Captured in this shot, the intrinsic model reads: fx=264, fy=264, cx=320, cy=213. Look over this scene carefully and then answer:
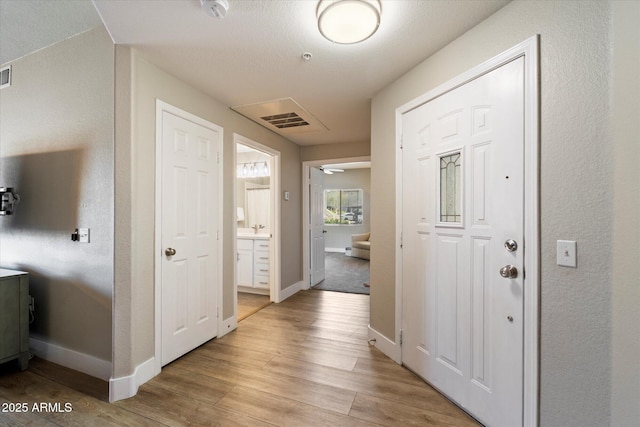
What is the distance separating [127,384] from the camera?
185cm

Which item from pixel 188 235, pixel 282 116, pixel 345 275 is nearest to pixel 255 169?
pixel 282 116

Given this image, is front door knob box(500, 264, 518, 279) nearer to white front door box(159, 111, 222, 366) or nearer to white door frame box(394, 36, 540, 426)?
white door frame box(394, 36, 540, 426)

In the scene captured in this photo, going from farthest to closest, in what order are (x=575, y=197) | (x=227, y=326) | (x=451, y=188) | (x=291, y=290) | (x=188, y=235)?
(x=291, y=290)
(x=227, y=326)
(x=188, y=235)
(x=451, y=188)
(x=575, y=197)

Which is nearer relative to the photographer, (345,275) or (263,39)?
(263,39)

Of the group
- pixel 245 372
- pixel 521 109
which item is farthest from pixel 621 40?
pixel 245 372

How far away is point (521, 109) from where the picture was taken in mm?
1394

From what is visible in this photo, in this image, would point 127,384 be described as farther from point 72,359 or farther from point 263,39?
point 263,39

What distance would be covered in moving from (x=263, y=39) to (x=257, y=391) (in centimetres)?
247

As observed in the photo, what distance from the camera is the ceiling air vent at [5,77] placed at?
252 centimetres

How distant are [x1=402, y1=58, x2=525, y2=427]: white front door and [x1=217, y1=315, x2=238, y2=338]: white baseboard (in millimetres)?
1839

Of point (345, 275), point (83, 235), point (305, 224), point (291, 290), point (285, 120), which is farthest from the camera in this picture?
point (345, 275)

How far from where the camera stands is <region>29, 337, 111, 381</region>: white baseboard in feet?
6.67

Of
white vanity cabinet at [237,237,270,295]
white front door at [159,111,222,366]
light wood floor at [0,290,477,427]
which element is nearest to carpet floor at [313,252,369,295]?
white vanity cabinet at [237,237,270,295]

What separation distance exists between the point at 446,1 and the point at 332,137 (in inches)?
105
